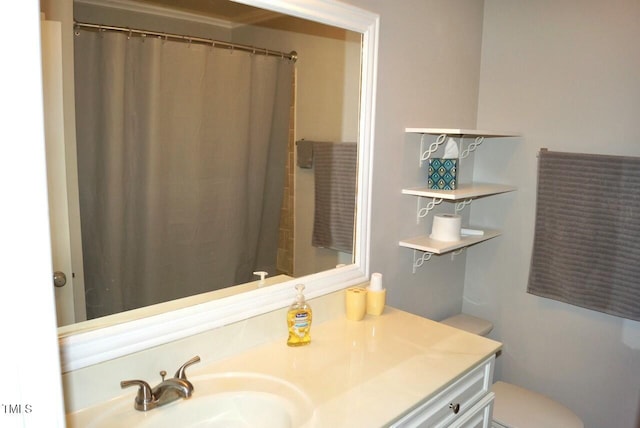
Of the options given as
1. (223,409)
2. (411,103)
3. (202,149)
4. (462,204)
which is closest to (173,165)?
(202,149)

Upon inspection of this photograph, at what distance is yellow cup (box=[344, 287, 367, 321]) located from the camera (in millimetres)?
1646

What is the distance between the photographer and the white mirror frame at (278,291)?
1109 mm

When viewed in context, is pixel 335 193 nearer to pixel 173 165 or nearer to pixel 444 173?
pixel 444 173

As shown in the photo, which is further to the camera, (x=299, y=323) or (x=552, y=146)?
(x=552, y=146)

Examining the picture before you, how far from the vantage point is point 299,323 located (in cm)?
144

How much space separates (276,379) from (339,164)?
32.5 inches

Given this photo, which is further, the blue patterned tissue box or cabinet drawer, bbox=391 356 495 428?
the blue patterned tissue box

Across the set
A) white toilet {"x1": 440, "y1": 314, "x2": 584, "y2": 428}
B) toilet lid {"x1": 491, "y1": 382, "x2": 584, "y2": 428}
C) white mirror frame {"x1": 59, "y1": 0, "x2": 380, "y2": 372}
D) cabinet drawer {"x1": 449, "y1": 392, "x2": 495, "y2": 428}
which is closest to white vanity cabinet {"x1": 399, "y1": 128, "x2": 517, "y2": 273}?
white mirror frame {"x1": 59, "y1": 0, "x2": 380, "y2": 372}

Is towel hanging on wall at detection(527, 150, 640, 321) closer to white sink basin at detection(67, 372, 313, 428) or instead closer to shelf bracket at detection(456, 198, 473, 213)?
shelf bracket at detection(456, 198, 473, 213)

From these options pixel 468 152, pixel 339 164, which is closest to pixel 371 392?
pixel 339 164

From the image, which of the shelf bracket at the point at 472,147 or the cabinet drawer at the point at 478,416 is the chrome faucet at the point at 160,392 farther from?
the shelf bracket at the point at 472,147

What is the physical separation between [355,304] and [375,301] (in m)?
0.10

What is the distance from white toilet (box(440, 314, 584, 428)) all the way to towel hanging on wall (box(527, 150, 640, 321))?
17.4 inches

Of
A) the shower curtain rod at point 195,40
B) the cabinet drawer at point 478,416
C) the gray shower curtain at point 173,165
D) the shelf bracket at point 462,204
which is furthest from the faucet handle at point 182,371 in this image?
the shelf bracket at point 462,204
